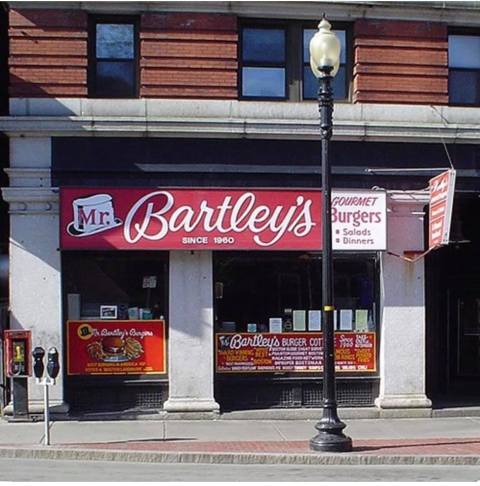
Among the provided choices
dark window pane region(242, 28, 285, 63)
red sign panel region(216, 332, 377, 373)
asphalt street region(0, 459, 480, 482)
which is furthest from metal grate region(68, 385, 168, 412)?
dark window pane region(242, 28, 285, 63)

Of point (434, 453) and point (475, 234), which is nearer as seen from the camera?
point (434, 453)

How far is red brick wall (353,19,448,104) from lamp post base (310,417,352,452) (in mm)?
6499

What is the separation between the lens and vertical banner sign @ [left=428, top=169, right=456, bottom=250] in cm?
1530

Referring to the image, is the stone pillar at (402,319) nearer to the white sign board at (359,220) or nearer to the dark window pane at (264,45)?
the white sign board at (359,220)

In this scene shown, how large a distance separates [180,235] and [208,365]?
2382 mm

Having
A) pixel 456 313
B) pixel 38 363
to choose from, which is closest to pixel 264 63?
pixel 38 363

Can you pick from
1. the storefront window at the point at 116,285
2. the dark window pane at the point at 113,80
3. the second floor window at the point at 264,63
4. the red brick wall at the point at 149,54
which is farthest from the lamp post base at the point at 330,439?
the dark window pane at the point at 113,80

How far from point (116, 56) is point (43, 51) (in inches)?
52.1

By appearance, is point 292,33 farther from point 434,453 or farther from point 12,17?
point 434,453

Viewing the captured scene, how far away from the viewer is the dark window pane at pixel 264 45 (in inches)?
672

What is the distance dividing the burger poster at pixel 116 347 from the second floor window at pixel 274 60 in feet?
15.5

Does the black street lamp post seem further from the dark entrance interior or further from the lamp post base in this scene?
the dark entrance interior

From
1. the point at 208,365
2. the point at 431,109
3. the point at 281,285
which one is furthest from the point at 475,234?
the point at 208,365

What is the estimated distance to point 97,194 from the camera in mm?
16234
